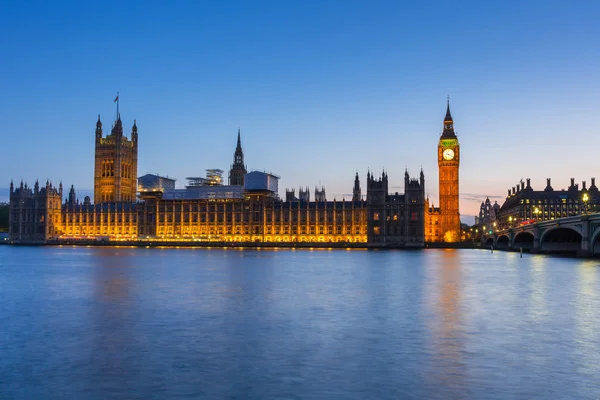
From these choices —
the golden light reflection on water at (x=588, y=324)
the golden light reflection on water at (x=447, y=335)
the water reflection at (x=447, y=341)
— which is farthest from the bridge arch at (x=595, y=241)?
the water reflection at (x=447, y=341)

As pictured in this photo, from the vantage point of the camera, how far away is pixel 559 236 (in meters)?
99.9

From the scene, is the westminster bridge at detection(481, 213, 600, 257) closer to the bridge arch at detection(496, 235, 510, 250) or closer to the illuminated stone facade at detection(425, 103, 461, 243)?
the bridge arch at detection(496, 235, 510, 250)

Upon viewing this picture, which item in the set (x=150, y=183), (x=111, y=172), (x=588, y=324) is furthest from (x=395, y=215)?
(x=588, y=324)

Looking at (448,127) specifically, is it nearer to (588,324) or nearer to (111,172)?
(111,172)

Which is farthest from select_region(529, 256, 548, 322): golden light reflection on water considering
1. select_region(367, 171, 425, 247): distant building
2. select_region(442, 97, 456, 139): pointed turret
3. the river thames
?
select_region(442, 97, 456, 139): pointed turret

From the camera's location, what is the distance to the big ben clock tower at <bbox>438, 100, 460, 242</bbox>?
16912 centimetres

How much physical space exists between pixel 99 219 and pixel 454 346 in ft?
535

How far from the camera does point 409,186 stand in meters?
152

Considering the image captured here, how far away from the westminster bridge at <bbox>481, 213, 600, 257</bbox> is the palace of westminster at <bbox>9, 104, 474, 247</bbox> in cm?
2441

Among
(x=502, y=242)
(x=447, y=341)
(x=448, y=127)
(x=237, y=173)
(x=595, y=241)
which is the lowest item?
(x=447, y=341)

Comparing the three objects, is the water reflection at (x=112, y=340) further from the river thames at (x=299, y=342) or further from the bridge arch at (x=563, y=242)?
the bridge arch at (x=563, y=242)

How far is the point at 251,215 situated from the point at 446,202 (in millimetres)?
54042

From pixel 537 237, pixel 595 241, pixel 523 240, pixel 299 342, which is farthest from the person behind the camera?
pixel 523 240

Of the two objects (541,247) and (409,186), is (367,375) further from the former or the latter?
(409,186)
